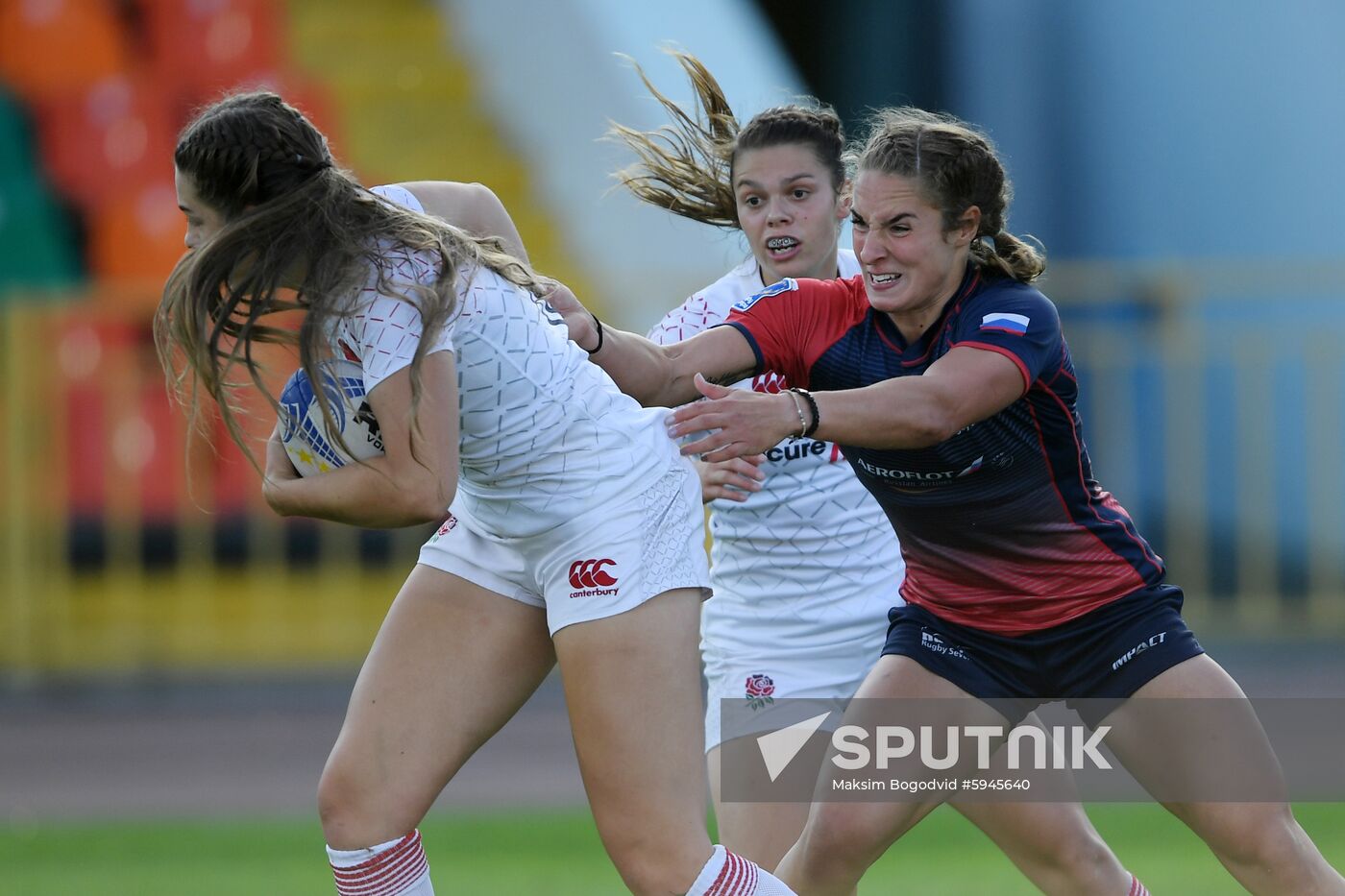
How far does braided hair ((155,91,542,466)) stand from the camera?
11.6ft

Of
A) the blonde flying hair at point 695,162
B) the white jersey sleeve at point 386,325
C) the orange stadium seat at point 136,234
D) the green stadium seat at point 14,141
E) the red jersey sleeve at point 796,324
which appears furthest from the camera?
the green stadium seat at point 14,141

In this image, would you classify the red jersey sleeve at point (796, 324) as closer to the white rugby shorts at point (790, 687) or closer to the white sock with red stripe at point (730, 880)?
the white rugby shorts at point (790, 687)

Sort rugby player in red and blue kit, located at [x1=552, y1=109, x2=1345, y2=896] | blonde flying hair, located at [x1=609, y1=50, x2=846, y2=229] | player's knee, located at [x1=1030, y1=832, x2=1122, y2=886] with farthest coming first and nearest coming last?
blonde flying hair, located at [x1=609, y1=50, x2=846, y2=229] < player's knee, located at [x1=1030, y1=832, x2=1122, y2=886] < rugby player in red and blue kit, located at [x1=552, y1=109, x2=1345, y2=896]

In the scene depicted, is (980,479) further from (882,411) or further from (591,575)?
(591,575)

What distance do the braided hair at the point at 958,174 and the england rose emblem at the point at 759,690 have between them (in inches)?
51.9

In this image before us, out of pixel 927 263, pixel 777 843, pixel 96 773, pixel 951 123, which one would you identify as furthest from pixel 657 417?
pixel 96 773

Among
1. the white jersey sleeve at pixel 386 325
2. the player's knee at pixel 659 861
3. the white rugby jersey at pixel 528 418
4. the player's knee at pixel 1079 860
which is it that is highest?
the white jersey sleeve at pixel 386 325

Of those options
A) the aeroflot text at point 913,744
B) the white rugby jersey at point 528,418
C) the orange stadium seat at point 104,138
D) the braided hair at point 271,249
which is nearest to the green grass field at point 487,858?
the aeroflot text at point 913,744

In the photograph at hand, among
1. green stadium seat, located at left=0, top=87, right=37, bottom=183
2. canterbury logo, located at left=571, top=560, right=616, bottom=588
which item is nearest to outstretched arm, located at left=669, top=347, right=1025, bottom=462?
canterbury logo, located at left=571, top=560, right=616, bottom=588

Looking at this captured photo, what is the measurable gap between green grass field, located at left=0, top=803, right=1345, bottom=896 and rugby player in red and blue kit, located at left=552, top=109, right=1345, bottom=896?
2.07 metres

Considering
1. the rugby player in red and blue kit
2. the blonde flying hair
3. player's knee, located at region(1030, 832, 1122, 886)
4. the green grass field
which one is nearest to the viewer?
the rugby player in red and blue kit

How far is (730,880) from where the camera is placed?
3746mm

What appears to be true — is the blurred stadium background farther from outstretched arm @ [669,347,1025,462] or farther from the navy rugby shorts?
outstretched arm @ [669,347,1025,462]

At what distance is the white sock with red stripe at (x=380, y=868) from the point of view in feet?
12.7
